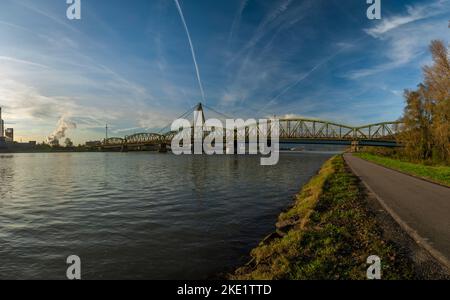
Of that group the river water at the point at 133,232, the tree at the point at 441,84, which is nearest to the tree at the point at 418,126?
the tree at the point at 441,84

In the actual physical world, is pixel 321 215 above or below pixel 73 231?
above

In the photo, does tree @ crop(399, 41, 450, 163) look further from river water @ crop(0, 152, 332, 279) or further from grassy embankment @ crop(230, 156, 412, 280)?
grassy embankment @ crop(230, 156, 412, 280)

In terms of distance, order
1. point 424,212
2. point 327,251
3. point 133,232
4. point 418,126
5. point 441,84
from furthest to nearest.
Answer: point 418,126 < point 441,84 < point 133,232 < point 424,212 < point 327,251

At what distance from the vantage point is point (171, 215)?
15914 mm

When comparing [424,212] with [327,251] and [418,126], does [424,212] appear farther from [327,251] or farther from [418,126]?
[418,126]

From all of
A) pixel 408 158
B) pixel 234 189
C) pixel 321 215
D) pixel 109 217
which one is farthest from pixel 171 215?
pixel 408 158

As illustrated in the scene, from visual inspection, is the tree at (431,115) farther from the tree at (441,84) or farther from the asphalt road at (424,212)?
the asphalt road at (424,212)

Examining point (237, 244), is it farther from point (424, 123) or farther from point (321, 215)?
point (424, 123)

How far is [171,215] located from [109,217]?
11.5 ft

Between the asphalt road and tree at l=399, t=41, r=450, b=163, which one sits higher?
tree at l=399, t=41, r=450, b=163

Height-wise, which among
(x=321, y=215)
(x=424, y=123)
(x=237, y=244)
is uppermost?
(x=424, y=123)

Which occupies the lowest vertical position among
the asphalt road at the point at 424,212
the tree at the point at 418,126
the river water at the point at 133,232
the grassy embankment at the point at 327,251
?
the river water at the point at 133,232

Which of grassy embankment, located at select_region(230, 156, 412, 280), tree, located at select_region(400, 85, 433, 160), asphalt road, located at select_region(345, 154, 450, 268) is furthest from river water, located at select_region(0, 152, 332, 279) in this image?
tree, located at select_region(400, 85, 433, 160)

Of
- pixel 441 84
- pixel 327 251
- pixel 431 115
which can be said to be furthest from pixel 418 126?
pixel 327 251
